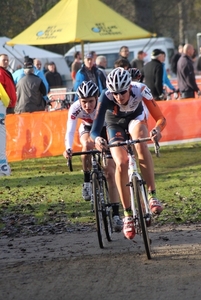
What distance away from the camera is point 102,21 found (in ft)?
79.9

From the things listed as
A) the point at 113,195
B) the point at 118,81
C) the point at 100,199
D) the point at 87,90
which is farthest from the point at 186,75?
the point at 118,81

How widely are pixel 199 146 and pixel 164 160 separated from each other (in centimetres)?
223

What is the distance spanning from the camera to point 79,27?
23688mm

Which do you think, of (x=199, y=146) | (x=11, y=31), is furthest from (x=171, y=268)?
(x=11, y=31)

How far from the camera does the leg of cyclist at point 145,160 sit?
867cm

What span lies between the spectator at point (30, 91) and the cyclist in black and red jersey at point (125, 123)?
379 inches

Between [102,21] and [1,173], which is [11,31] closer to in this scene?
[102,21]

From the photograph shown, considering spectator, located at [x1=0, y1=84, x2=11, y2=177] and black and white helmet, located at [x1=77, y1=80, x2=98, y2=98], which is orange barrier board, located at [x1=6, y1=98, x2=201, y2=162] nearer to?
spectator, located at [x1=0, y1=84, x2=11, y2=177]

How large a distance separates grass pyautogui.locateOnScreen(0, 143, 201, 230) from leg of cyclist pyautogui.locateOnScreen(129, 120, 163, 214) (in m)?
1.71

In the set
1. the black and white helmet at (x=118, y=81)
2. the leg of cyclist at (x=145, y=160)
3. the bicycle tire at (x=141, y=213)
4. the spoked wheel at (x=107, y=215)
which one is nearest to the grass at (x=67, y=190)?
the spoked wheel at (x=107, y=215)

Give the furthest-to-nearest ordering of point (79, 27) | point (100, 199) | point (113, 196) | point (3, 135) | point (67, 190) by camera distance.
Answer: point (79, 27), point (3, 135), point (67, 190), point (113, 196), point (100, 199)

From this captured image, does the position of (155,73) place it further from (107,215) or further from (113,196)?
(107,215)

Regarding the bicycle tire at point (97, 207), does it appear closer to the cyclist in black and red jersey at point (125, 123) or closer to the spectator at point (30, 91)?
the cyclist in black and red jersey at point (125, 123)

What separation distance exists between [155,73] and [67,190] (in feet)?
22.3
